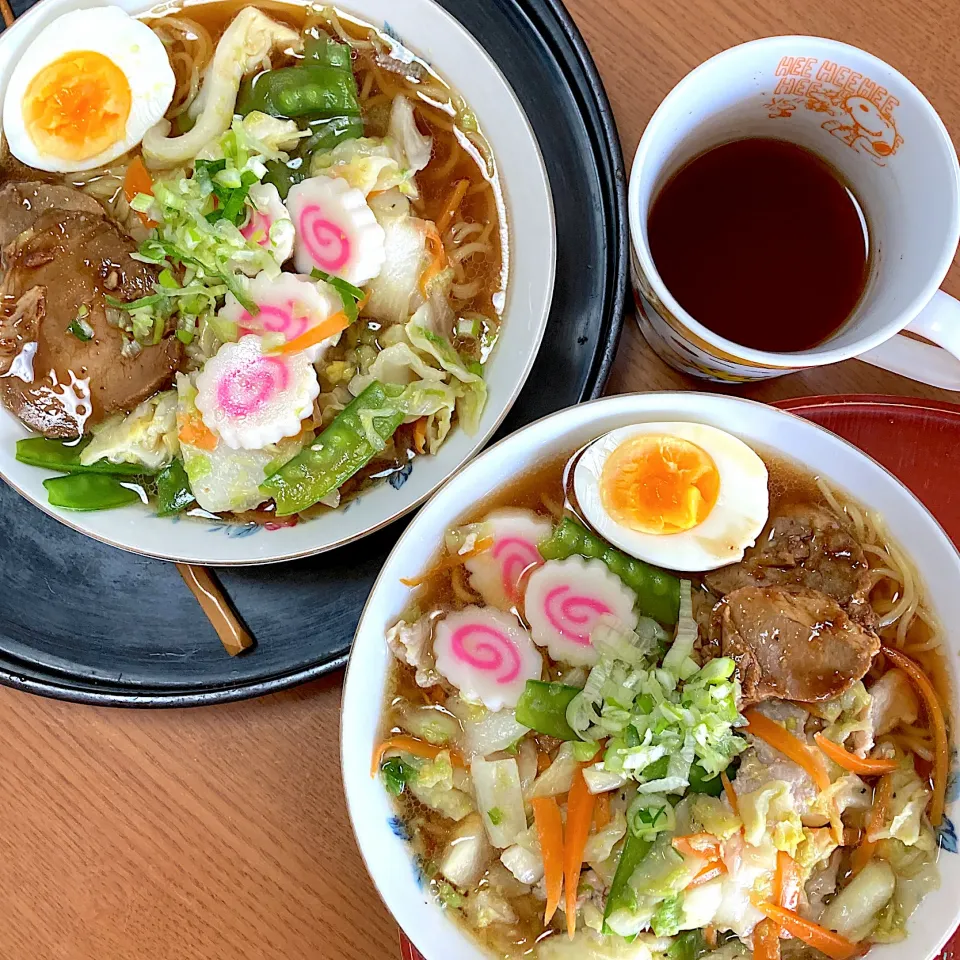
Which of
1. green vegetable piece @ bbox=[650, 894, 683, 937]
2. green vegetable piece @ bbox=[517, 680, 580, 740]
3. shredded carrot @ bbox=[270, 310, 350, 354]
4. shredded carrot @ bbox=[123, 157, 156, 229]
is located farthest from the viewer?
shredded carrot @ bbox=[123, 157, 156, 229]

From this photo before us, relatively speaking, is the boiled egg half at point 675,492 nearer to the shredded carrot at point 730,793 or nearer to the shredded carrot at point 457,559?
the shredded carrot at point 457,559

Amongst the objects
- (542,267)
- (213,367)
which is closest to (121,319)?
(213,367)

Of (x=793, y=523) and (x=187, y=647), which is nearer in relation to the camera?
(x=793, y=523)

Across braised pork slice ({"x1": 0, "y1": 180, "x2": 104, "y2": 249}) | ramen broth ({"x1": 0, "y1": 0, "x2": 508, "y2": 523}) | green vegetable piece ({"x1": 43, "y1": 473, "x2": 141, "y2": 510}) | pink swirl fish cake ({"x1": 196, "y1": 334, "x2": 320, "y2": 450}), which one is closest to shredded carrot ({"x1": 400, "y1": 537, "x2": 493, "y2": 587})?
ramen broth ({"x1": 0, "y1": 0, "x2": 508, "y2": 523})

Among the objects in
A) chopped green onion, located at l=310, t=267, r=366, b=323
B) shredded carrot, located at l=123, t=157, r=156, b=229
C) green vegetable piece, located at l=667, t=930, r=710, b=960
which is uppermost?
shredded carrot, located at l=123, t=157, r=156, b=229

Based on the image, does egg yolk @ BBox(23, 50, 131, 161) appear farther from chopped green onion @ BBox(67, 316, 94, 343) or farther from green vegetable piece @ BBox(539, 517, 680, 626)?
green vegetable piece @ BBox(539, 517, 680, 626)

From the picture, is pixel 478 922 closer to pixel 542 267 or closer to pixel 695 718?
pixel 695 718

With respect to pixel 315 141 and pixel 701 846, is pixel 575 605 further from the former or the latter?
pixel 315 141
